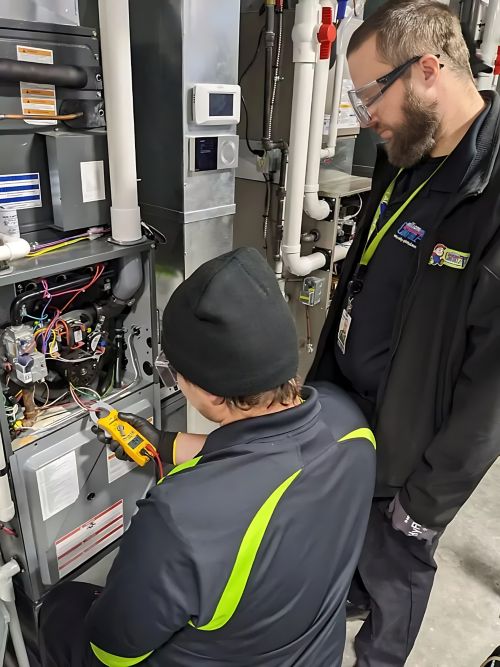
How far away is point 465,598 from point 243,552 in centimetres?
156

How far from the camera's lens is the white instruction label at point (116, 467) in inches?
61.7

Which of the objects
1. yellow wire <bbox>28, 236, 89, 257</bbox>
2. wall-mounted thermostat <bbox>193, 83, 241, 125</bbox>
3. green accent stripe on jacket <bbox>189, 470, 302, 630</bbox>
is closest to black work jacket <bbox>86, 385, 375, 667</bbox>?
green accent stripe on jacket <bbox>189, 470, 302, 630</bbox>

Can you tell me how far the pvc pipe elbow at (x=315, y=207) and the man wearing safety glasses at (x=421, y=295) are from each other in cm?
55

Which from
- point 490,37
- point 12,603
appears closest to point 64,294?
point 12,603

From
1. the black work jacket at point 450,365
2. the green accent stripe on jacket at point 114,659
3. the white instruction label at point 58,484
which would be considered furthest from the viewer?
the white instruction label at point 58,484

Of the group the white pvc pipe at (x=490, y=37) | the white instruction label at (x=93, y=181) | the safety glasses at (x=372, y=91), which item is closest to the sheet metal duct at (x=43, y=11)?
the white instruction label at (x=93, y=181)

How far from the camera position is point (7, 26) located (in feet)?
3.99

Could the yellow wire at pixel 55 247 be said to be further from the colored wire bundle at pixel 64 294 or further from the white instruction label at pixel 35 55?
the white instruction label at pixel 35 55

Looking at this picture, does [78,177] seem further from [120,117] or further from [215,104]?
[215,104]

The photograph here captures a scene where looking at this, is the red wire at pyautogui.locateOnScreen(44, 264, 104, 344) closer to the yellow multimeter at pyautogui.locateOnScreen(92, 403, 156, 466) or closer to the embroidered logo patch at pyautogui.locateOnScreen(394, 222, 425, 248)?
the yellow multimeter at pyautogui.locateOnScreen(92, 403, 156, 466)

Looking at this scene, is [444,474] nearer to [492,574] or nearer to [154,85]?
[492,574]

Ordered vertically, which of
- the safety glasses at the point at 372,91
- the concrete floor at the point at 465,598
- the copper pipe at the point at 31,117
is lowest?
the concrete floor at the point at 465,598

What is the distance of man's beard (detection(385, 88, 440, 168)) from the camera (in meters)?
1.25

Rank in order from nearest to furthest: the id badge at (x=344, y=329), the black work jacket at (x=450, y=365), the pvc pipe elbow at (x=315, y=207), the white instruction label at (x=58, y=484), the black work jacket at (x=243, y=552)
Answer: the black work jacket at (x=243, y=552) < the black work jacket at (x=450, y=365) < the white instruction label at (x=58, y=484) < the id badge at (x=344, y=329) < the pvc pipe elbow at (x=315, y=207)
